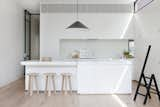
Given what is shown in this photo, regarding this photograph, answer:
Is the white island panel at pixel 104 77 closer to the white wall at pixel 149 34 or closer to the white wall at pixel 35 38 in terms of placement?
Answer: the white wall at pixel 149 34

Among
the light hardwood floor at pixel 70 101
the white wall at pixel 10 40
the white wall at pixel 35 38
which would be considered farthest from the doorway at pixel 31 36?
the light hardwood floor at pixel 70 101

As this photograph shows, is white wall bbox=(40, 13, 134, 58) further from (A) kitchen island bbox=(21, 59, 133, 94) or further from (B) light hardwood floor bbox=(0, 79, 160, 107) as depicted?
(B) light hardwood floor bbox=(0, 79, 160, 107)

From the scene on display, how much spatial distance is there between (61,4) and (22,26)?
7.05 feet

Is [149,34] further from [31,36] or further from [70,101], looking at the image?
[31,36]

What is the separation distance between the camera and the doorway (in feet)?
29.6

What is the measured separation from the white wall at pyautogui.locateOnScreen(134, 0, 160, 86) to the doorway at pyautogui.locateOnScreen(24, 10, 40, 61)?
5111 mm

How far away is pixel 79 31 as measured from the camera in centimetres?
765

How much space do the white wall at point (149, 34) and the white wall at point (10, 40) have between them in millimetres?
4875

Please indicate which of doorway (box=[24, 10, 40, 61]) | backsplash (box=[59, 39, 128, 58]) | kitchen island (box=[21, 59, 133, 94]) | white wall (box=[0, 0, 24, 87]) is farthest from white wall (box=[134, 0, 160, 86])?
doorway (box=[24, 10, 40, 61])

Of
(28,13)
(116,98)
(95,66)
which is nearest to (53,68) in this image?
(95,66)

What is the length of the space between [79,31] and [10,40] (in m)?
2.73

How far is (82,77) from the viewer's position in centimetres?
524

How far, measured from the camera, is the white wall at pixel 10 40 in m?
6.19

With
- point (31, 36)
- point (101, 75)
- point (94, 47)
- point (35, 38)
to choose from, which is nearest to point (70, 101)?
point (101, 75)
